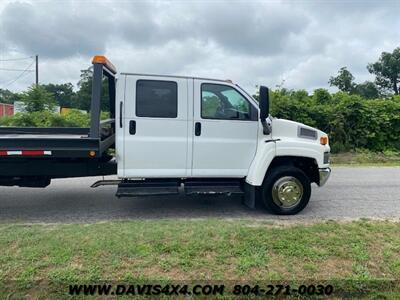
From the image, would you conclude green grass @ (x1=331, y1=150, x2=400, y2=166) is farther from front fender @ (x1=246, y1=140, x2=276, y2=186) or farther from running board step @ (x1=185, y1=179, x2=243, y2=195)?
running board step @ (x1=185, y1=179, x2=243, y2=195)

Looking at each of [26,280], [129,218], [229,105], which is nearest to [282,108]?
[229,105]

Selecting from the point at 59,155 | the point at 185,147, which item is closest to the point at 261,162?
the point at 185,147

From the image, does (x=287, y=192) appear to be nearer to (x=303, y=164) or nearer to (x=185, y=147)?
(x=303, y=164)

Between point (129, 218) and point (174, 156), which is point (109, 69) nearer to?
point (174, 156)

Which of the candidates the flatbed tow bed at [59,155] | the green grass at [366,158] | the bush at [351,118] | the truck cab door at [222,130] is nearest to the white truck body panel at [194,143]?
the truck cab door at [222,130]

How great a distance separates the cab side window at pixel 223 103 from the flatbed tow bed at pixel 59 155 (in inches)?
65.4

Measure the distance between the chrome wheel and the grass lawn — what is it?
0.89m

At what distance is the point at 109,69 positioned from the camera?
5.36m

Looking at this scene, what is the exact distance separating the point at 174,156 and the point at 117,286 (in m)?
2.44

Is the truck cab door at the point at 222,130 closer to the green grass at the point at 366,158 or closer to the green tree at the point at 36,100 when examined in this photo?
the green grass at the point at 366,158

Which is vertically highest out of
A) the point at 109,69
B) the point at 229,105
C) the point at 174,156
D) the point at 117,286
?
the point at 109,69

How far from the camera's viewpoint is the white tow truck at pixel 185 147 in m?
4.88

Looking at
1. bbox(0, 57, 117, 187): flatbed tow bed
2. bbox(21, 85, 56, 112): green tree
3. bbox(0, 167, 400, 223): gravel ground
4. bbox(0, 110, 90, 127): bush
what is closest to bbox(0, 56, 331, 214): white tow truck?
bbox(0, 57, 117, 187): flatbed tow bed

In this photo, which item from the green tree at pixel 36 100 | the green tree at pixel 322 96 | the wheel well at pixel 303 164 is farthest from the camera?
the green tree at pixel 36 100
